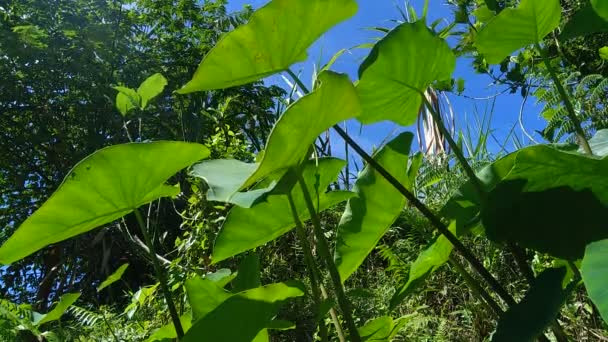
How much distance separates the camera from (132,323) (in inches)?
88.5

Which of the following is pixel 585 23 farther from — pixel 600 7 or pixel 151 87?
pixel 151 87

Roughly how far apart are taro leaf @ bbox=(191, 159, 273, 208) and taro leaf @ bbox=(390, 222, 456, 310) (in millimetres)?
202

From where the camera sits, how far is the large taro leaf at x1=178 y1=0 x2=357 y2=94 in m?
0.57

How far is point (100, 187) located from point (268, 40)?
235 mm

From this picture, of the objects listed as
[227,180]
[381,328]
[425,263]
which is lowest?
[381,328]

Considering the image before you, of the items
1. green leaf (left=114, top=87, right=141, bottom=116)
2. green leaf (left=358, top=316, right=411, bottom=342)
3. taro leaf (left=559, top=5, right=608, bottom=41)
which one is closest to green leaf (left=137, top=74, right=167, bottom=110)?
green leaf (left=114, top=87, right=141, bottom=116)

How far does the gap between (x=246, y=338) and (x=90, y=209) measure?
0.79 feet

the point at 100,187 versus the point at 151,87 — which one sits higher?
the point at 151,87

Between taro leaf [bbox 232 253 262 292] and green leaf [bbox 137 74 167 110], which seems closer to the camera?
taro leaf [bbox 232 253 262 292]

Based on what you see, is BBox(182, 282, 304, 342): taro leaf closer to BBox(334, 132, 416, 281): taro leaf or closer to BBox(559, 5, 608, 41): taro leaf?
BBox(334, 132, 416, 281): taro leaf

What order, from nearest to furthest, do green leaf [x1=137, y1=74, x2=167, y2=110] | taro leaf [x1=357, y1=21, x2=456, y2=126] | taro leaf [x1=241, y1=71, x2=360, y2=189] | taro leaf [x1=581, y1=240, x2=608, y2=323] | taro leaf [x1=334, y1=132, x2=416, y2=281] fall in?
taro leaf [x1=581, y1=240, x2=608, y2=323]
taro leaf [x1=241, y1=71, x2=360, y2=189]
taro leaf [x1=357, y1=21, x2=456, y2=126]
taro leaf [x1=334, y1=132, x2=416, y2=281]
green leaf [x1=137, y1=74, x2=167, y2=110]

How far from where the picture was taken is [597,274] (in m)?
0.40

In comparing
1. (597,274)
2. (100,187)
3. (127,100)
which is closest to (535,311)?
(597,274)

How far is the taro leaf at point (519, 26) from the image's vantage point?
660 millimetres
